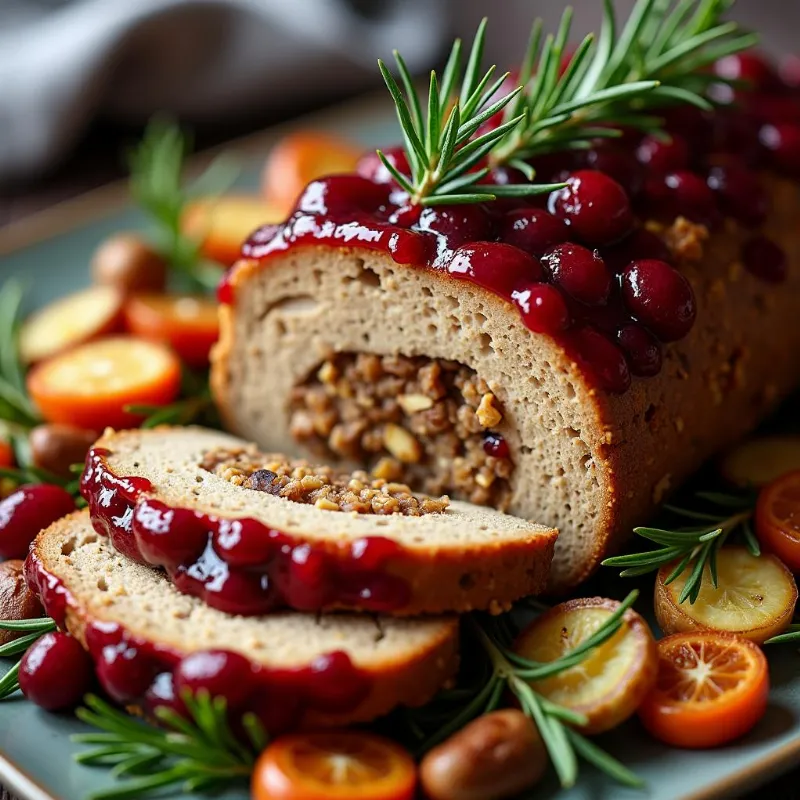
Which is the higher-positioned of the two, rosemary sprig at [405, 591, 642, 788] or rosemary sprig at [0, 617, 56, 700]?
rosemary sprig at [0, 617, 56, 700]

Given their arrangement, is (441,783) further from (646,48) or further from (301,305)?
(646,48)

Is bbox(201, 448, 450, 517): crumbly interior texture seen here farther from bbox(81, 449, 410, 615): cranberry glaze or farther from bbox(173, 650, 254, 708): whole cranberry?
bbox(173, 650, 254, 708): whole cranberry

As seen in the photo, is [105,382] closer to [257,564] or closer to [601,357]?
[257,564]

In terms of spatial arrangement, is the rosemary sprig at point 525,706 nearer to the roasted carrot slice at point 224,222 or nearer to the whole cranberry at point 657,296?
the whole cranberry at point 657,296

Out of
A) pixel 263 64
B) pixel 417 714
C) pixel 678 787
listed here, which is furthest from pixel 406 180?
pixel 263 64

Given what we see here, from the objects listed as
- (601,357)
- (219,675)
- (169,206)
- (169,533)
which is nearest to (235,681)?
(219,675)

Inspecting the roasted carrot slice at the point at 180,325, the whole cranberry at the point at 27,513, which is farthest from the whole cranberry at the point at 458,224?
the roasted carrot slice at the point at 180,325

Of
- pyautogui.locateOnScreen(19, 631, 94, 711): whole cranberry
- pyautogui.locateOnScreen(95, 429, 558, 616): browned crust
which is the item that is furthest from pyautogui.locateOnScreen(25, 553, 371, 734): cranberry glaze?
pyautogui.locateOnScreen(95, 429, 558, 616): browned crust
